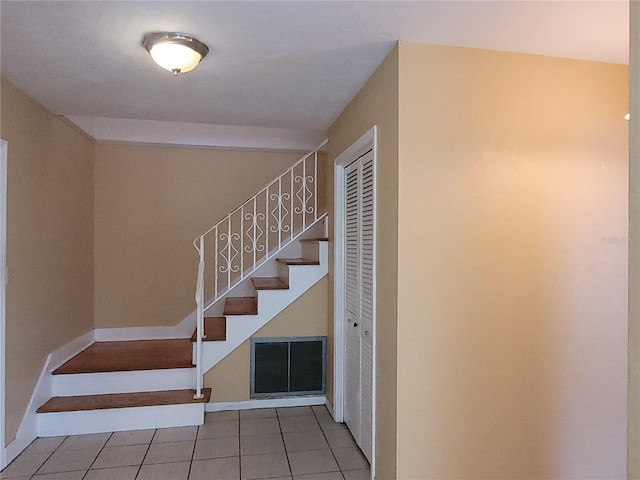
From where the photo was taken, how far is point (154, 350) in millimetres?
3752

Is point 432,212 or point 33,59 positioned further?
point 33,59

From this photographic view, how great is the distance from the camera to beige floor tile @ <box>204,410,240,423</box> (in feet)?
10.5

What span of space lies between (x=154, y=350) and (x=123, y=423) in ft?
2.63

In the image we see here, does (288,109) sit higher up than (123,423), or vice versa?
(288,109)

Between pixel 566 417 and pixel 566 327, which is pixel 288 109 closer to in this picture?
pixel 566 327

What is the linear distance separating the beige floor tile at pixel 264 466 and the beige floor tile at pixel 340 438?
37 centimetres

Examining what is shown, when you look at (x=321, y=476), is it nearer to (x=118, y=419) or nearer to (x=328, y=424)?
(x=328, y=424)

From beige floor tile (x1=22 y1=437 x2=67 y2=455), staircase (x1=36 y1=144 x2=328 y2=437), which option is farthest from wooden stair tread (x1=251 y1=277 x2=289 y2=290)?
beige floor tile (x1=22 y1=437 x2=67 y2=455)

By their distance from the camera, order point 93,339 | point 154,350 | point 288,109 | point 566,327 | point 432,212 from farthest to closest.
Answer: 1. point 93,339
2. point 154,350
3. point 288,109
4. point 566,327
5. point 432,212

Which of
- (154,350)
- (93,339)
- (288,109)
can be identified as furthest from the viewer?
(93,339)

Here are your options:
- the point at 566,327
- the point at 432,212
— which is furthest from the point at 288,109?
the point at 566,327

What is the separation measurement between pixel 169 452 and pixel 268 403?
92cm

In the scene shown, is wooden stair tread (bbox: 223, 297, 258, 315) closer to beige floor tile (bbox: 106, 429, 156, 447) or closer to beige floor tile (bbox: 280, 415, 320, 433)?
beige floor tile (bbox: 280, 415, 320, 433)

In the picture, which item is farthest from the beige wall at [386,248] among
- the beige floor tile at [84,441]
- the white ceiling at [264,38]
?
the beige floor tile at [84,441]
